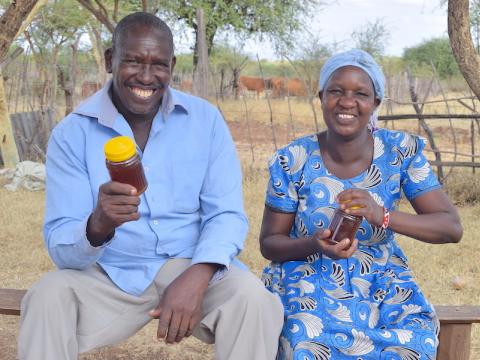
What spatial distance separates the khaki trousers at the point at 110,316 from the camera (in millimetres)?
1937

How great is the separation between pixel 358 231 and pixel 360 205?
0.35 meters

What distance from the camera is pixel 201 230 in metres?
2.38

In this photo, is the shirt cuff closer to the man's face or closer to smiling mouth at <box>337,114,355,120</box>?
the man's face

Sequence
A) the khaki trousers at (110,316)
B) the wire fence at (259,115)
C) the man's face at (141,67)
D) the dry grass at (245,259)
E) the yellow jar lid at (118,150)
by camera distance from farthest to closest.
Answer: the wire fence at (259,115) → the dry grass at (245,259) → the man's face at (141,67) → the khaki trousers at (110,316) → the yellow jar lid at (118,150)

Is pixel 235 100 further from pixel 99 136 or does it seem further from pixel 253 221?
pixel 99 136

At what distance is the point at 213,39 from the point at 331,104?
1518 cm

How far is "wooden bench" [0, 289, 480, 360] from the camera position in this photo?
Result: 227 cm

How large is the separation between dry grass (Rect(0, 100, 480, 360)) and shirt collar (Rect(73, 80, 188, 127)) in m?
1.53

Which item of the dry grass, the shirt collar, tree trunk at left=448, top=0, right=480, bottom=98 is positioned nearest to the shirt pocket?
the shirt collar

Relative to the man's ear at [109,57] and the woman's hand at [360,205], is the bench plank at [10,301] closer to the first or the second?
the man's ear at [109,57]

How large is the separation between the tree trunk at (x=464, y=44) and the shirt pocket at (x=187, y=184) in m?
2.42

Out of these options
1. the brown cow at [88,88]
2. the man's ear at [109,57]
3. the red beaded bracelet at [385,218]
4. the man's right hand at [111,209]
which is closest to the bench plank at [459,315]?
the red beaded bracelet at [385,218]

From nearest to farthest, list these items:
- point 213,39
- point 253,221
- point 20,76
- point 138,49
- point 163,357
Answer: point 138,49 → point 163,357 → point 253,221 → point 20,76 → point 213,39

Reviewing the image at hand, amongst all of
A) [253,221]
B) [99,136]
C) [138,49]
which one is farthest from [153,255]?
[253,221]
